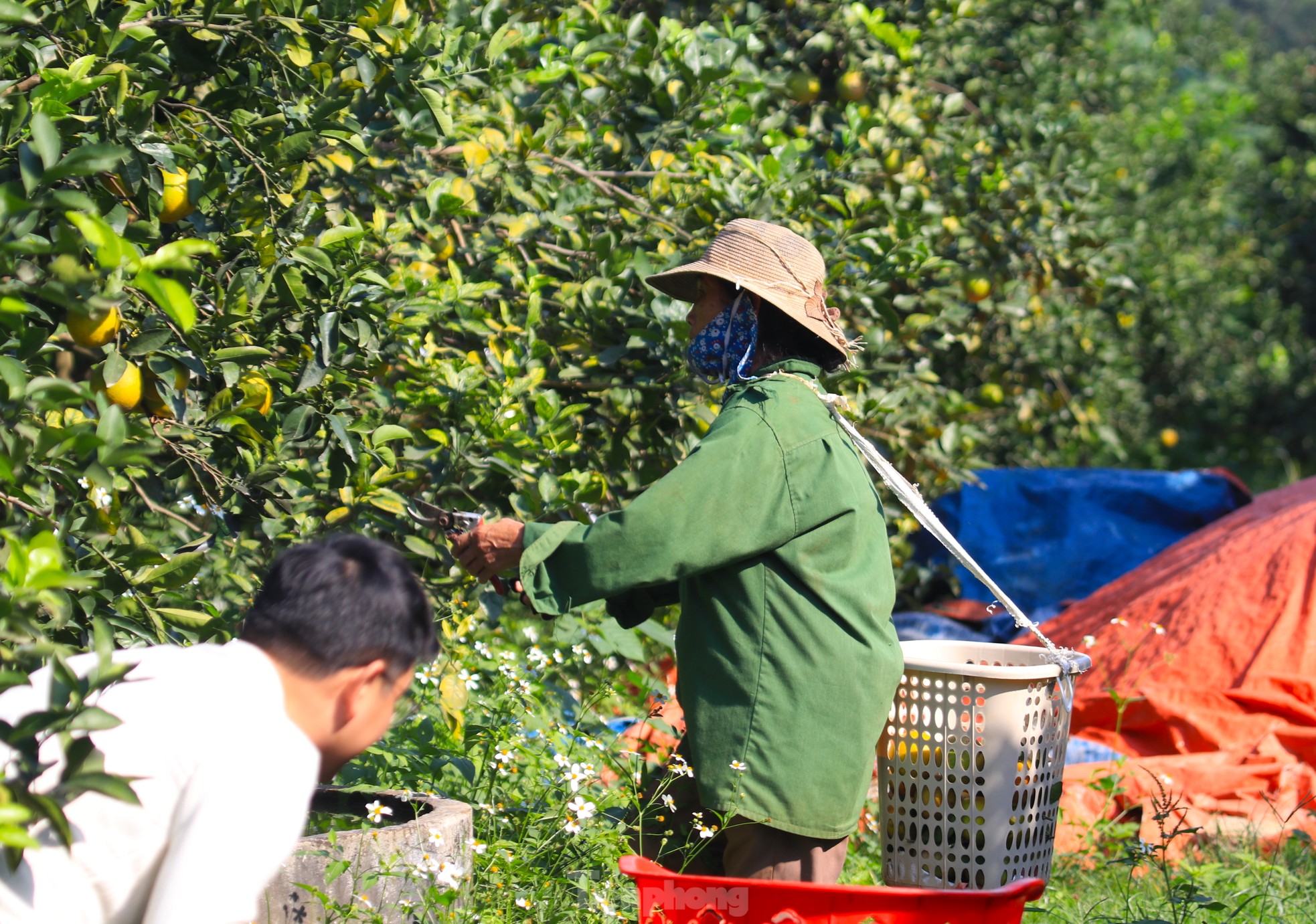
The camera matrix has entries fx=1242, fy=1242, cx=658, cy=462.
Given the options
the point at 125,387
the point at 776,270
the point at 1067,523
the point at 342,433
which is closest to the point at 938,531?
the point at 776,270

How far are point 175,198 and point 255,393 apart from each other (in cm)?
35

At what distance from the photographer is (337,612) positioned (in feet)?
4.37

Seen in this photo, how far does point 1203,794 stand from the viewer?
347 centimetres

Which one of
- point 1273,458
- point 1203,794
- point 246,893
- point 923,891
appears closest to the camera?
point 246,893

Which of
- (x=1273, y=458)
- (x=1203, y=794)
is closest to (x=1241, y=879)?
(x=1203, y=794)

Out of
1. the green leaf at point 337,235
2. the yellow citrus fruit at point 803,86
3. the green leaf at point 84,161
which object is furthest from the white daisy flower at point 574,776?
the yellow citrus fruit at point 803,86

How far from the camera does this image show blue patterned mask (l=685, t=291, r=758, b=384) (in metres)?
2.27

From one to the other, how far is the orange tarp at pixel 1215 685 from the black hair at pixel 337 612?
2.33m

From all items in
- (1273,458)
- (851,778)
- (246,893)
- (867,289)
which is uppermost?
(867,289)

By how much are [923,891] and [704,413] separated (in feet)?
4.98

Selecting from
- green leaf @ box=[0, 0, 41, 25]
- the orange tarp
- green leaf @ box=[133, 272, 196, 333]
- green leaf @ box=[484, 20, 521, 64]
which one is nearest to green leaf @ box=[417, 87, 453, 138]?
green leaf @ box=[484, 20, 521, 64]

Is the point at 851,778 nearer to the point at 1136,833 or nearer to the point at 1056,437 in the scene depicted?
the point at 1136,833

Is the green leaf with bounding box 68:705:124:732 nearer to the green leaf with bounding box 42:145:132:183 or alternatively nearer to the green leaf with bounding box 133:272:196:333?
the green leaf with bounding box 133:272:196:333

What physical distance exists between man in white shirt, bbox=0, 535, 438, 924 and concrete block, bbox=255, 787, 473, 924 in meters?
0.49
